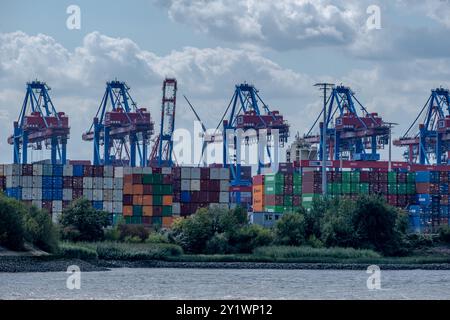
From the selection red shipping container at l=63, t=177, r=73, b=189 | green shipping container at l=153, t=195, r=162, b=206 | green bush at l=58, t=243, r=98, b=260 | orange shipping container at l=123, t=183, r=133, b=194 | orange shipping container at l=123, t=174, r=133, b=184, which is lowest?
green bush at l=58, t=243, r=98, b=260

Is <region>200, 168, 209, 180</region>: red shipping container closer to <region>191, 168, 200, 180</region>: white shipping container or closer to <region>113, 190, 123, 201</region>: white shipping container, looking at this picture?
<region>191, 168, 200, 180</region>: white shipping container

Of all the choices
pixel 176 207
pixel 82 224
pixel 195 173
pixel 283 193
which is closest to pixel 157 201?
pixel 176 207

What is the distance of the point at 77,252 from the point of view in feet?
219

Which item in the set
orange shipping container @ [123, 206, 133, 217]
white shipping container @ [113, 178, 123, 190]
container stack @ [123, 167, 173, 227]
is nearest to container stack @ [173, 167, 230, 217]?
container stack @ [123, 167, 173, 227]

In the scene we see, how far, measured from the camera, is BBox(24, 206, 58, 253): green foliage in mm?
62969

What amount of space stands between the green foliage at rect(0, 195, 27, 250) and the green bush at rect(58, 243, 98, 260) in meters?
3.97

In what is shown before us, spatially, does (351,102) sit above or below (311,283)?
above

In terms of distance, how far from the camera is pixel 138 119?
12975 centimetres

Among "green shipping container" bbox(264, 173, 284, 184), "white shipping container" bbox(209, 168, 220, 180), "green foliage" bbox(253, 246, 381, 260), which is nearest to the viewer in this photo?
"green foliage" bbox(253, 246, 381, 260)

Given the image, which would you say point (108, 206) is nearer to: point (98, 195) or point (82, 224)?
point (98, 195)
